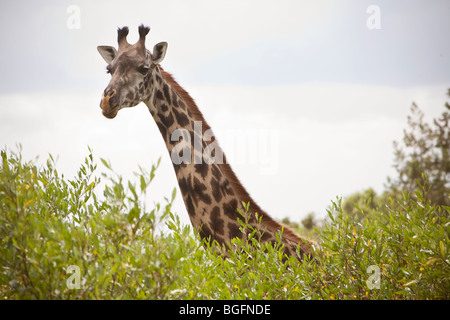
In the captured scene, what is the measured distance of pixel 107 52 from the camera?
9156mm

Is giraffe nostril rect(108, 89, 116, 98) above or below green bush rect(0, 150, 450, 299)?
above

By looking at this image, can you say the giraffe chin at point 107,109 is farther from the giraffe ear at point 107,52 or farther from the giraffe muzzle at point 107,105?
the giraffe ear at point 107,52

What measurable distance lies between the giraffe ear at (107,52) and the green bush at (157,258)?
9.34ft

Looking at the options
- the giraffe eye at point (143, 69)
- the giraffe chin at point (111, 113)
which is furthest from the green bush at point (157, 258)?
the giraffe eye at point (143, 69)

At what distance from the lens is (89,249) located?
4.96m

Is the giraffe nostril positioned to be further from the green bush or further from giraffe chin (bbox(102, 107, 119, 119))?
the green bush

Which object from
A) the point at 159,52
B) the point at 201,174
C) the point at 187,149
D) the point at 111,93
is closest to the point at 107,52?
the point at 159,52

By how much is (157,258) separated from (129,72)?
4.64 m

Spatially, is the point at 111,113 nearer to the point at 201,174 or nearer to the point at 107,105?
the point at 107,105

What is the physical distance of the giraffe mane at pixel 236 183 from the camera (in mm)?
7898

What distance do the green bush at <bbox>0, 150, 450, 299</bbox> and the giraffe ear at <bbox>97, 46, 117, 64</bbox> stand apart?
2846mm

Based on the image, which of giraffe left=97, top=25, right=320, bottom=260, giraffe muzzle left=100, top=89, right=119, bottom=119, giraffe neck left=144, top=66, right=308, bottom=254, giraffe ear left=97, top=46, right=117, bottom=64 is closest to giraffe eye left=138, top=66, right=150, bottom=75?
giraffe left=97, top=25, right=320, bottom=260

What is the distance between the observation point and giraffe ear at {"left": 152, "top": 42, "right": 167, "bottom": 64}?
8656 mm
